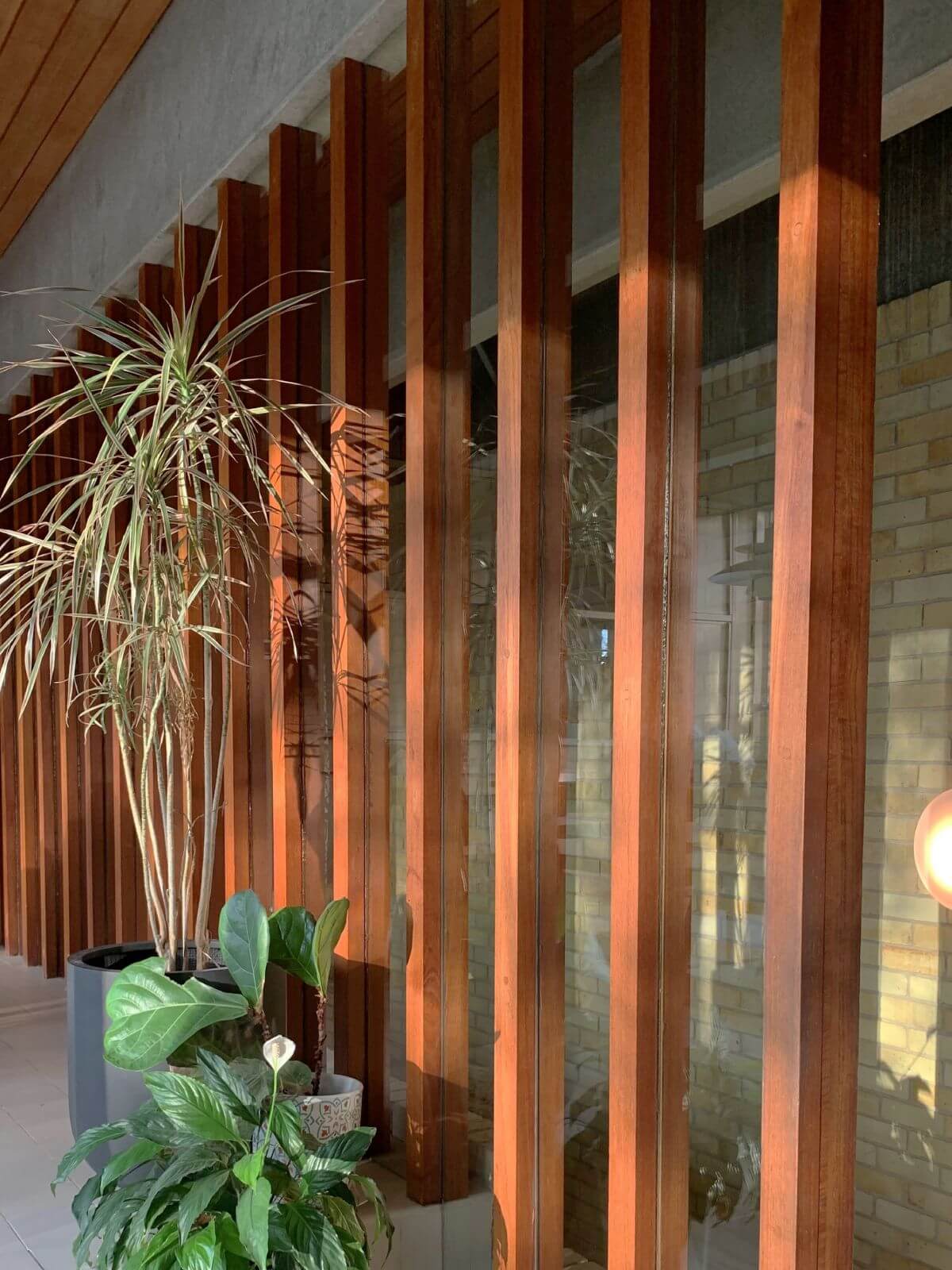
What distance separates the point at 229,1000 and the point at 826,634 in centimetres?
138

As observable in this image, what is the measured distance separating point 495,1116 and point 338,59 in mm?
2513

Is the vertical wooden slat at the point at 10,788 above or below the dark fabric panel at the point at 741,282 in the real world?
below

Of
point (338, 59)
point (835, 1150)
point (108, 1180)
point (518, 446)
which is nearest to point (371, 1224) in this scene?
point (108, 1180)

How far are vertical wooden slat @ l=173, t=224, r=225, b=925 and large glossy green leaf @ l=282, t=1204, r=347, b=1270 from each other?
1965mm

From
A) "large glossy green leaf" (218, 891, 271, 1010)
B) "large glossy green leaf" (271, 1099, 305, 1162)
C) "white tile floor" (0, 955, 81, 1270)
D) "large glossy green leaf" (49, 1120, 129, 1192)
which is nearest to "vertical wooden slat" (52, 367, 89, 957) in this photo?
"white tile floor" (0, 955, 81, 1270)

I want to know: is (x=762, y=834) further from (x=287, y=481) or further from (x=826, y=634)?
(x=287, y=481)

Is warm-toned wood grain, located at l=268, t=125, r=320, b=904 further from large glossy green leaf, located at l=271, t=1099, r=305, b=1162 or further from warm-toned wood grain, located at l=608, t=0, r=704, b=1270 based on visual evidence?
warm-toned wood grain, located at l=608, t=0, r=704, b=1270

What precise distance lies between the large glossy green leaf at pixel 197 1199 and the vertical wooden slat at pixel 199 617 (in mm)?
1916

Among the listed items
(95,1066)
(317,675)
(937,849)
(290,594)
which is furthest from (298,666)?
(937,849)

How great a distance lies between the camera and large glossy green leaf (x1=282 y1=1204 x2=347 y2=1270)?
73.4 inches

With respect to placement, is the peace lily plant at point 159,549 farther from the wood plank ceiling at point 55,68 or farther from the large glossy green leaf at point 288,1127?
the wood plank ceiling at point 55,68

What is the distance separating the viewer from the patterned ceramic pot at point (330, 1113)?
245 cm

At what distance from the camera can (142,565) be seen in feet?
10.6

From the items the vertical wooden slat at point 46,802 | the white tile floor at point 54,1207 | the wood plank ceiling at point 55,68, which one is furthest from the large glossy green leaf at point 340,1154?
the vertical wooden slat at point 46,802
